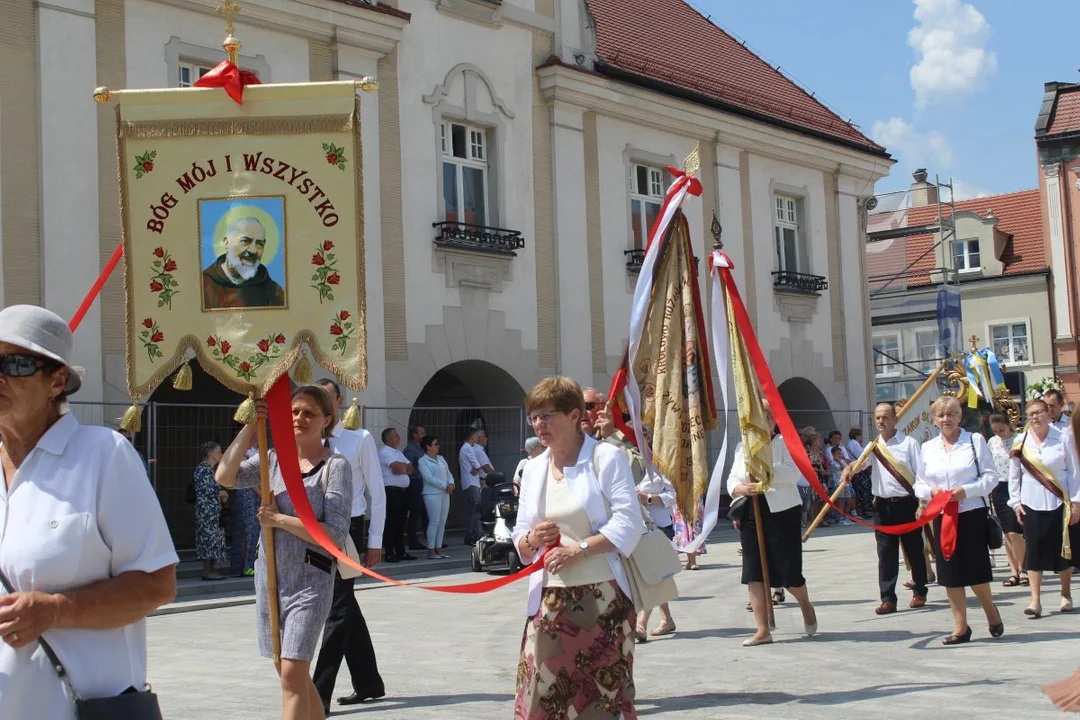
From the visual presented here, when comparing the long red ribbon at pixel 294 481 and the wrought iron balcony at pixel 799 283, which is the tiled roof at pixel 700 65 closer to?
the wrought iron balcony at pixel 799 283

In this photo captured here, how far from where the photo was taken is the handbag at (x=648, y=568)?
6.48 m

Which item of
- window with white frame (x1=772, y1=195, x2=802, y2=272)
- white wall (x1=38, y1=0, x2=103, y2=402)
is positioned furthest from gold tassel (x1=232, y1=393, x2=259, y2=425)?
window with white frame (x1=772, y1=195, x2=802, y2=272)

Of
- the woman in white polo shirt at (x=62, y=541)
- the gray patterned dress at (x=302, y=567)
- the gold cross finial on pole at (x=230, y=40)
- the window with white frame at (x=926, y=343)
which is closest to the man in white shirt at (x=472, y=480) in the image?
the gold cross finial on pole at (x=230, y=40)

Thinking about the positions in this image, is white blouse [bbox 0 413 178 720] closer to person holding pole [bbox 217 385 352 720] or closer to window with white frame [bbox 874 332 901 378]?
person holding pole [bbox 217 385 352 720]

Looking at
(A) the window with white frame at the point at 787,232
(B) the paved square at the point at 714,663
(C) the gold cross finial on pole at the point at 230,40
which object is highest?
(A) the window with white frame at the point at 787,232

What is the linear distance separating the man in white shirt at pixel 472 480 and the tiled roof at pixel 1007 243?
3114 centimetres

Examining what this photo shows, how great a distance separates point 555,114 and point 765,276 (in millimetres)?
6875

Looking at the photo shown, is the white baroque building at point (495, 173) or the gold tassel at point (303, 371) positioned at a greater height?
the white baroque building at point (495, 173)

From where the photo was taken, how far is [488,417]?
75.8ft

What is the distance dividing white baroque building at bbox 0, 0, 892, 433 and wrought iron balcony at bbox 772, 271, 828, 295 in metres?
0.06

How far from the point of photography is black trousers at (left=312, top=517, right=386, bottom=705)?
25.7 ft

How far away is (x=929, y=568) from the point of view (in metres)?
15.2

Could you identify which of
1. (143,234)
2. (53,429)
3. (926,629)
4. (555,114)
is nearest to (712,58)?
(555,114)

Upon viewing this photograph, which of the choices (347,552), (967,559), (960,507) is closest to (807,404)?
(960,507)
